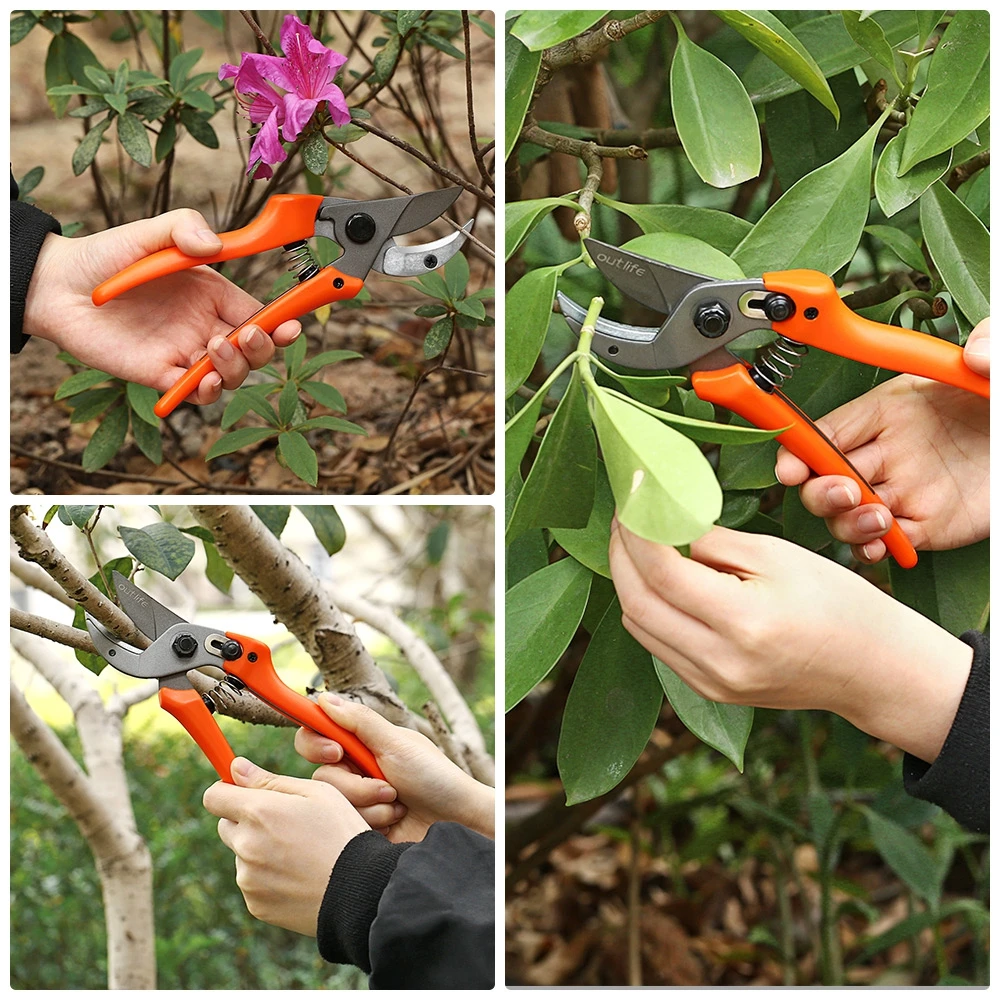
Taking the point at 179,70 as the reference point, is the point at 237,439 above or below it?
below

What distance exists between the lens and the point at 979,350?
576mm

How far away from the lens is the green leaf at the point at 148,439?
795 millimetres

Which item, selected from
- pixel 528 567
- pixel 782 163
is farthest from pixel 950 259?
pixel 528 567

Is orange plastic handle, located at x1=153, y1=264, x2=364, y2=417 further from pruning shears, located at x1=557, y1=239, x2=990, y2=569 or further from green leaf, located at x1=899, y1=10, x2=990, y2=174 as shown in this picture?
green leaf, located at x1=899, y1=10, x2=990, y2=174

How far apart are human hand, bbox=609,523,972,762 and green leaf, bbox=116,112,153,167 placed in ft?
1.56

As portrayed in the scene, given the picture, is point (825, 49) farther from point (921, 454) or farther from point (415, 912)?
point (415, 912)

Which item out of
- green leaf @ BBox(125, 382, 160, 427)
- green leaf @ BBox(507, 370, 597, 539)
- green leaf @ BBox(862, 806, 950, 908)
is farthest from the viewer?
green leaf @ BBox(862, 806, 950, 908)

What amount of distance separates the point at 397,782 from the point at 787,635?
0.31 m

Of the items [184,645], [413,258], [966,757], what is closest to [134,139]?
[413,258]

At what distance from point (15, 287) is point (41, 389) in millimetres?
282

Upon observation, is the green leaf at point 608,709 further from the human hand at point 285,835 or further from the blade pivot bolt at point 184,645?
the blade pivot bolt at point 184,645

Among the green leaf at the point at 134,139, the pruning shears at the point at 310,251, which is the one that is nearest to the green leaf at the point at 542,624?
the pruning shears at the point at 310,251

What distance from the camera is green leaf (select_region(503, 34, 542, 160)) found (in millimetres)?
611

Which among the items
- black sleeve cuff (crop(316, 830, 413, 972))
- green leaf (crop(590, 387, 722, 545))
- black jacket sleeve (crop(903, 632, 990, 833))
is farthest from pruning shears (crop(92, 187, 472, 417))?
black jacket sleeve (crop(903, 632, 990, 833))
